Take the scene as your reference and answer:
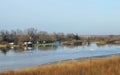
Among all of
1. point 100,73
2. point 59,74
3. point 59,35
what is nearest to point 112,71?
point 100,73

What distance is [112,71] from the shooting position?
541 inches

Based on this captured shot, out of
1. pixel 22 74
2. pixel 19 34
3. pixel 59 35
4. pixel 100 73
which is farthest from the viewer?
pixel 59 35

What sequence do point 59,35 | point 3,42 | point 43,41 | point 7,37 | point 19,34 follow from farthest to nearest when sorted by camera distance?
point 59,35 < point 19,34 < point 43,41 < point 7,37 < point 3,42

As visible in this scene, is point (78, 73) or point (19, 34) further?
point (19, 34)

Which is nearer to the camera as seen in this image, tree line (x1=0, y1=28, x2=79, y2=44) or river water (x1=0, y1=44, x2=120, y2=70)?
river water (x1=0, y1=44, x2=120, y2=70)

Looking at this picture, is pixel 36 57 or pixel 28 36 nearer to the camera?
pixel 36 57

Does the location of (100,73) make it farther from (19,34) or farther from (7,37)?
(19,34)

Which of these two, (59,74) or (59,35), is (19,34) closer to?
(59,35)

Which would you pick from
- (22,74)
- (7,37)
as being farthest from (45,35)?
(22,74)

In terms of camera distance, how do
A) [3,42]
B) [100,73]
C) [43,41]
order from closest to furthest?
[100,73], [3,42], [43,41]

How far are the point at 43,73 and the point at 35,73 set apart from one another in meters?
0.47

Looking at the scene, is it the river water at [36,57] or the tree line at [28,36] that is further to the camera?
the tree line at [28,36]

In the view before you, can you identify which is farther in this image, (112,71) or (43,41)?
(43,41)

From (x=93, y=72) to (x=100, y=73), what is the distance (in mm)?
552
